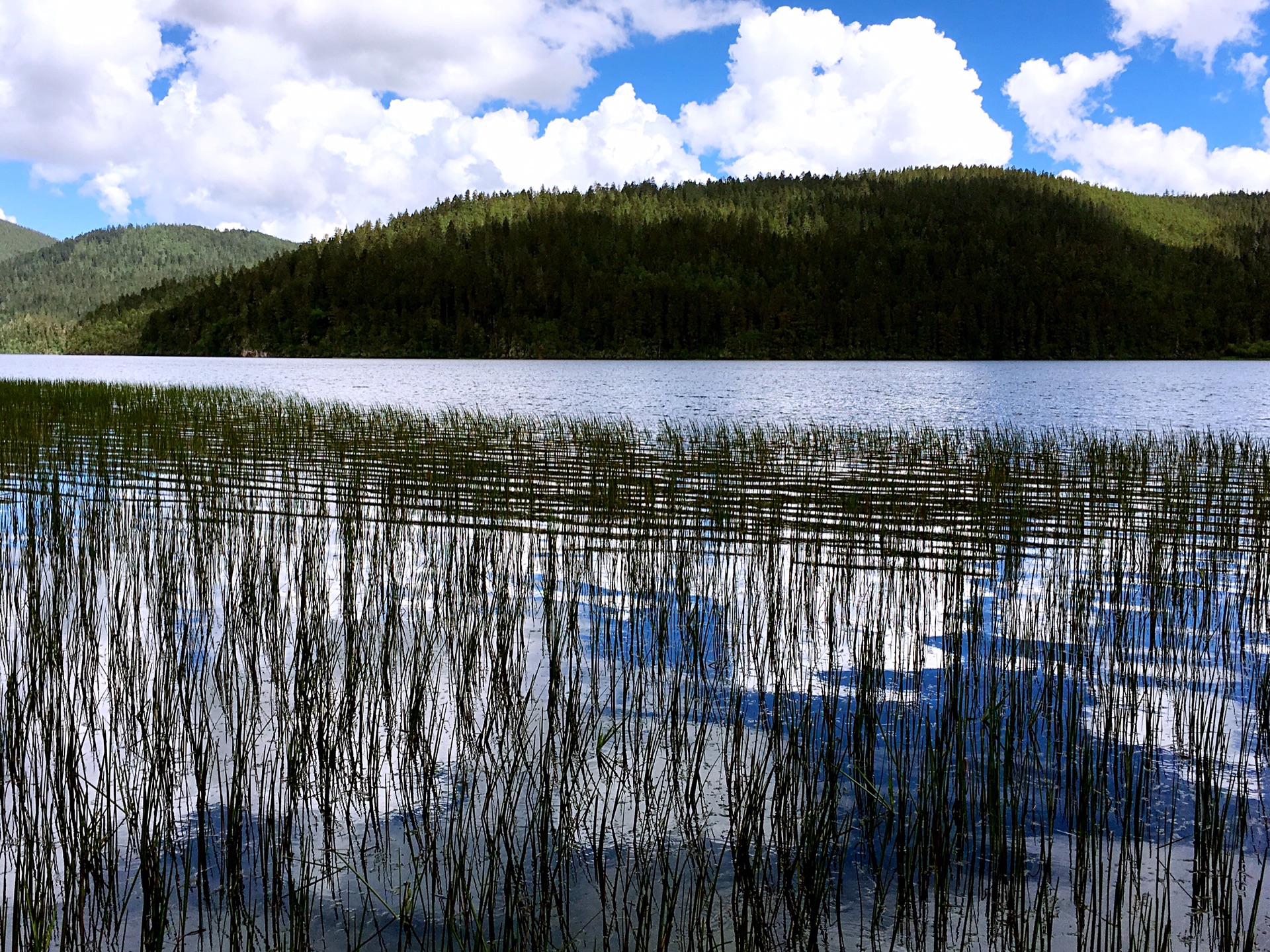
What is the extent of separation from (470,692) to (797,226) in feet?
541

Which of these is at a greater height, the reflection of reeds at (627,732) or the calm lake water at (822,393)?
the calm lake water at (822,393)

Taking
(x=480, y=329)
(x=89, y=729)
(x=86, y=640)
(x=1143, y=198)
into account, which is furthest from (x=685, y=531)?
(x=1143, y=198)

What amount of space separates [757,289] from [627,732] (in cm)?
13132

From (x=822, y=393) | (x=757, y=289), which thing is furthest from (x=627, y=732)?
(x=757, y=289)

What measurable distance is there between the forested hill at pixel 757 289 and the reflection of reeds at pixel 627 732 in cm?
11470

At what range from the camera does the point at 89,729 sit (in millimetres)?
4016

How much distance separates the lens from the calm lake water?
28.3 meters

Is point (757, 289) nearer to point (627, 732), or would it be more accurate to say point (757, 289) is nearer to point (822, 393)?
point (822, 393)

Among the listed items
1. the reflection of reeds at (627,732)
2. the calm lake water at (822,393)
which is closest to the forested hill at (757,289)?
the calm lake water at (822,393)

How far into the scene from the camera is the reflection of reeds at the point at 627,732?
9.98 feet

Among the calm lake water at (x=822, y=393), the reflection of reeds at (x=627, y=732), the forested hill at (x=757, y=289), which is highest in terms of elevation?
the forested hill at (x=757, y=289)

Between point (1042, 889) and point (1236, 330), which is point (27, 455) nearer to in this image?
point (1042, 889)

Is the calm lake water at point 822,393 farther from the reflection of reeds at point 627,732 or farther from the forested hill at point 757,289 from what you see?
the forested hill at point 757,289

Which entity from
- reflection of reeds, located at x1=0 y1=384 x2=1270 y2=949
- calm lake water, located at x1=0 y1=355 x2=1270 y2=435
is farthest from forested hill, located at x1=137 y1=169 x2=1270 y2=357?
reflection of reeds, located at x1=0 y1=384 x2=1270 y2=949
